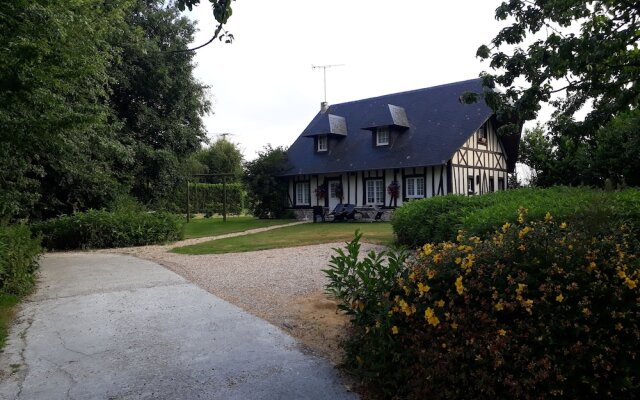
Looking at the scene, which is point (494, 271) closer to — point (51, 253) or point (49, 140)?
point (49, 140)

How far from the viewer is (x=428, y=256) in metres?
3.96

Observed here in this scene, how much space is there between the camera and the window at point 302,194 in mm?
27688

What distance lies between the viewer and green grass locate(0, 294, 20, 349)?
5390 millimetres

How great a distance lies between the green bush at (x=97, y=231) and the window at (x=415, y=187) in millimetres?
12510

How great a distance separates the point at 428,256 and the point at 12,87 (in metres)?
5.96

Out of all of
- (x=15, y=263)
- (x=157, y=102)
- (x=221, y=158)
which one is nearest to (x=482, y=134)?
(x=157, y=102)

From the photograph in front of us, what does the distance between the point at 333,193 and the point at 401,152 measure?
4.78 metres

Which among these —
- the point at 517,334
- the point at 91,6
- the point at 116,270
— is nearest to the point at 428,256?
the point at 517,334

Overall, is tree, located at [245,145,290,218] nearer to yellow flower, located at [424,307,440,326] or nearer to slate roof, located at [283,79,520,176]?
slate roof, located at [283,79,520,176]

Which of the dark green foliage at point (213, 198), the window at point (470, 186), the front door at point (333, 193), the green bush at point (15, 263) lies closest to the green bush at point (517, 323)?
the green bush at point (15, 263)

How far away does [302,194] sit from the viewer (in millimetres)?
28000

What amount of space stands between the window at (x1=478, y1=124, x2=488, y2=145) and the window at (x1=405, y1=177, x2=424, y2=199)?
3.94 meters

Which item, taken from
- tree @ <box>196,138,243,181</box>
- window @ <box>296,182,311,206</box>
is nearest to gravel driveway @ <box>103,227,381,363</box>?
window @ <box>296,182,311,206</box>

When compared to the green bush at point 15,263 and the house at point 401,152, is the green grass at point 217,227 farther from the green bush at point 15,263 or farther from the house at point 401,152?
the green bush at point 15,263
